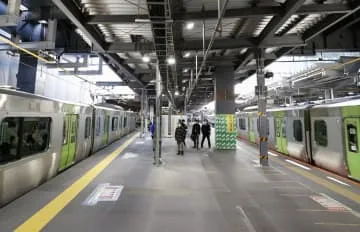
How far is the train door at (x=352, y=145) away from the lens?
5.41 meters

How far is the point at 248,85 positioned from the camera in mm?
16062

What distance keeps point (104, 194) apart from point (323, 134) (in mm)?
6044

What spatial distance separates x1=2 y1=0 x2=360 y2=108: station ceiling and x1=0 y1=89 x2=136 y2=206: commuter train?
2156mm

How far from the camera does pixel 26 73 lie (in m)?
9.38

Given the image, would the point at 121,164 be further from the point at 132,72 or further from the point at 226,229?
the point at 132,72

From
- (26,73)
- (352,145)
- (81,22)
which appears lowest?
(352,145)

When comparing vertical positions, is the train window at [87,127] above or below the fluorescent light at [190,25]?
below

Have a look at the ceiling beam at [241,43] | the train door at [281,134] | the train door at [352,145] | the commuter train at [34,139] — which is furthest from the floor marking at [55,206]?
the train door at [281,134]

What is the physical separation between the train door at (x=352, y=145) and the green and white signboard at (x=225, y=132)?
527 centimetres

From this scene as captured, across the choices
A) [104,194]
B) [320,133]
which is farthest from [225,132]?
[104,194]

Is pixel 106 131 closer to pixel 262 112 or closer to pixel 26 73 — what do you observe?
pixel 26 73

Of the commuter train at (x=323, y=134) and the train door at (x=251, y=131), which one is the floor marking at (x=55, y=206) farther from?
the train door at (x=251, y=131)

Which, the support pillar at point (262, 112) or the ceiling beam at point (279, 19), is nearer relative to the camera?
the ceiling beam at point (279, 19)

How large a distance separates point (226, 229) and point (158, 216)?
1019 mm
